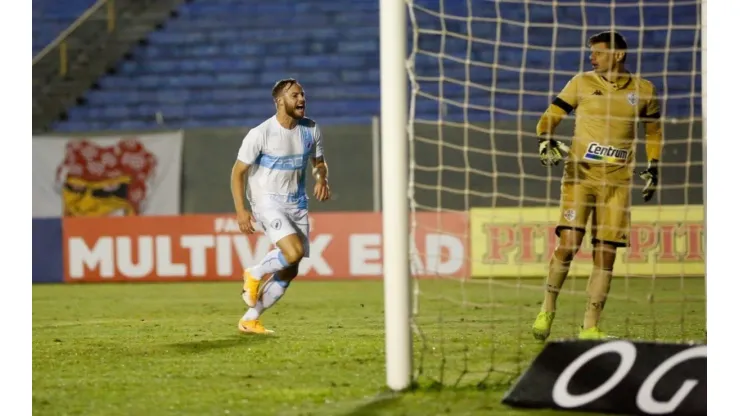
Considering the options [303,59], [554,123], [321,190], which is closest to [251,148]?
[321,190]

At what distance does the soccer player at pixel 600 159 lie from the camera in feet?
17.5

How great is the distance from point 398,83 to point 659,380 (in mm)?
1321

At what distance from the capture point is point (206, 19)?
13.2m

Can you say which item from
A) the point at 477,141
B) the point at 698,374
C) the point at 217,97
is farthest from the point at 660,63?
the point at 698,374

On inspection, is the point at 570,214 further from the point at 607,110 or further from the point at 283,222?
the point at 283,222

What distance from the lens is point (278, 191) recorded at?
654 cm

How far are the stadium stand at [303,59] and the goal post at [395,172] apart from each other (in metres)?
7.83

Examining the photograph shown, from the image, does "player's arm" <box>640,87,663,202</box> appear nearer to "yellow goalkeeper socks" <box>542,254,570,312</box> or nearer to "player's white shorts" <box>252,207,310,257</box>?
"yellow goalkeeper socks" <box>542,254,570,312</box>

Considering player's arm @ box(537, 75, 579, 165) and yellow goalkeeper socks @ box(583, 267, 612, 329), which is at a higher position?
player's arm @ box(537, 75, 579, 165)

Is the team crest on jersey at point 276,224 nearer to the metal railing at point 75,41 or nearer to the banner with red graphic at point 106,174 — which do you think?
the banner with red graphic at point 106,174

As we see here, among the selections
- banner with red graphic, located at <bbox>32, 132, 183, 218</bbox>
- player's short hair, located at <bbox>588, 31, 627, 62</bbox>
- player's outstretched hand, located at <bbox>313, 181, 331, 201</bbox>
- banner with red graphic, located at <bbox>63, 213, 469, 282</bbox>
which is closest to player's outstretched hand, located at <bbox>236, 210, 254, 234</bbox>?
player's outstretched hand, located at <bbox>313, 181, 331, 201</bbox>

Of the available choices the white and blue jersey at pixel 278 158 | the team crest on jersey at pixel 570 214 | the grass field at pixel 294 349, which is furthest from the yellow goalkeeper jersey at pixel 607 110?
the white and blue jersey at pixel 278 158

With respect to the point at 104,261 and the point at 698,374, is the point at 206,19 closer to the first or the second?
the point at 104,261

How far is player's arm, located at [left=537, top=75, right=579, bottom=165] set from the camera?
528 centimetres
